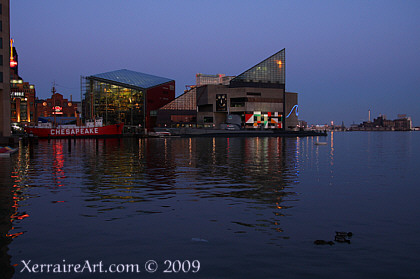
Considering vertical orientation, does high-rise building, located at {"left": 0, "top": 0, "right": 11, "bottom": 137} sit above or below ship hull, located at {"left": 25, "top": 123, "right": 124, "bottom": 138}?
above

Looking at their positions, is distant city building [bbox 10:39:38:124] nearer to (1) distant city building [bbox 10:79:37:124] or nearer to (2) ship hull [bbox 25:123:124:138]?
(1) distant city building [bbox 10:79:37:124]

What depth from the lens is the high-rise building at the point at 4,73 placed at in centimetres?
6994

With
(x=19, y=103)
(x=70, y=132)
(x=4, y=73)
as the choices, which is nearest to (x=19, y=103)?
(x=19, y=103)

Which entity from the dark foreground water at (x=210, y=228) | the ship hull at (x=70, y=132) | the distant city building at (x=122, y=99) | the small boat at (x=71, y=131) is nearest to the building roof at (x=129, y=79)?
the distant city building at (x=122, y=99)

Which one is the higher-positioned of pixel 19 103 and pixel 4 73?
pixel 19 103

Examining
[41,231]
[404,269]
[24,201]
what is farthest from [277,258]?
[24,201]

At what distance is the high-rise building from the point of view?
69.9m

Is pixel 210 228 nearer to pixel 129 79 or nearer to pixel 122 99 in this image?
pixel 122 99

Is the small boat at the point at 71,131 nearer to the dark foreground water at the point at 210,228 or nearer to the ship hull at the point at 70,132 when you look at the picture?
the ship hull at the point at 70,132

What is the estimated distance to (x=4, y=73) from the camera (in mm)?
70125

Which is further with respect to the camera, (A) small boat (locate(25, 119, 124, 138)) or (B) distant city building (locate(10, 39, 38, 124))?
(B) distant city building (locate(10, 39, 38, 124))

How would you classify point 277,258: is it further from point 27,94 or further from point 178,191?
point 27,94

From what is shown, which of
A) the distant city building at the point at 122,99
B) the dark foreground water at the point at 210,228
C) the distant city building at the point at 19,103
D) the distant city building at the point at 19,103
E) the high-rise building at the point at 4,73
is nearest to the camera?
the dark foreground water at the point at 210,228

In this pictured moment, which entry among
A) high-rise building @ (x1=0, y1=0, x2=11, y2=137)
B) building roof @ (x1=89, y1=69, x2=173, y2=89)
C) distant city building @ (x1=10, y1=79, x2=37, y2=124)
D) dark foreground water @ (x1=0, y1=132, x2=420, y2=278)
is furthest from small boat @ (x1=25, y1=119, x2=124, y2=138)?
dark foreground water @ (x1=0, y1=132, x2=420, y2=278)
